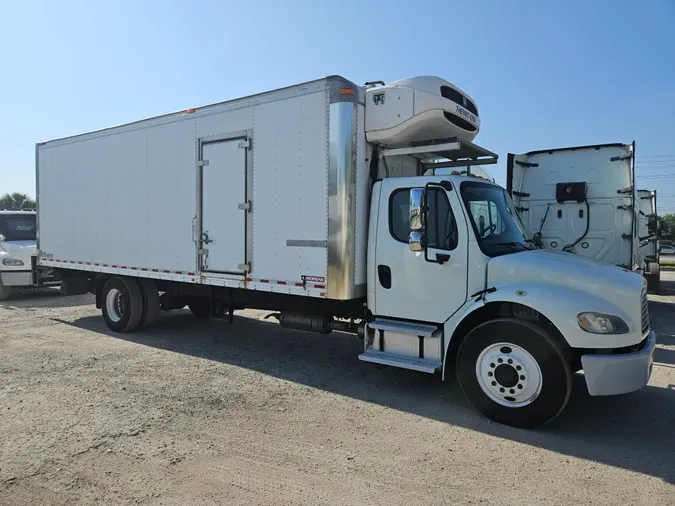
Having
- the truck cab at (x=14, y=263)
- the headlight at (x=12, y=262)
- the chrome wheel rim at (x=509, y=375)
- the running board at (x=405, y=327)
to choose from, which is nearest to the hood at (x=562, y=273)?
the chrome wheel rim at (x=509, y=375)

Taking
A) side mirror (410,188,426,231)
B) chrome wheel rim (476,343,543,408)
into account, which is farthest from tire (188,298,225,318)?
chrome wheel rim (476,343,543,408)

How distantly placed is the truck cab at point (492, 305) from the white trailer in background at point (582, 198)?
4581 millimetres

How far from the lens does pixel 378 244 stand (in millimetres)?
5797

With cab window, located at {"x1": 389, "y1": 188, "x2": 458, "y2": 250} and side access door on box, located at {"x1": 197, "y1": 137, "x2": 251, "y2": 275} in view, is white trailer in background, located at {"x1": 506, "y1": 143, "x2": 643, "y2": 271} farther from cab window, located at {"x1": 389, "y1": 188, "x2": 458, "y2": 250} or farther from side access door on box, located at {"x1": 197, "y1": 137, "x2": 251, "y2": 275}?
side access door on box, located at {"x1": 197, "y1": 137, "x2": 251, "y2": 275}

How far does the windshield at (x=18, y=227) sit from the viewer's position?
1343 cm

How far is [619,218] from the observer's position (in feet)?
31.0

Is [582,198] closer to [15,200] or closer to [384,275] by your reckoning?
[384,275]

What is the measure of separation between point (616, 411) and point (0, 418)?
6.23 m

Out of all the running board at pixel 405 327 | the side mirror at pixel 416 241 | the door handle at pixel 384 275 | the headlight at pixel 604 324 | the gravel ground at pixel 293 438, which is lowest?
the gravel ground at pixel 293 438

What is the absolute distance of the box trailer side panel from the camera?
19.0ft

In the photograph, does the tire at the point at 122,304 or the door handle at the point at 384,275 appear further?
the tire at the point at 122,304

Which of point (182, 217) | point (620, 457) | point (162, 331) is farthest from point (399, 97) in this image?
point (162, 331)

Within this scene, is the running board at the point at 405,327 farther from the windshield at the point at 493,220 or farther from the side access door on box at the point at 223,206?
the side access door on box at the point at 223,206

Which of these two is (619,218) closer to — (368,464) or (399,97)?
(399,97)
